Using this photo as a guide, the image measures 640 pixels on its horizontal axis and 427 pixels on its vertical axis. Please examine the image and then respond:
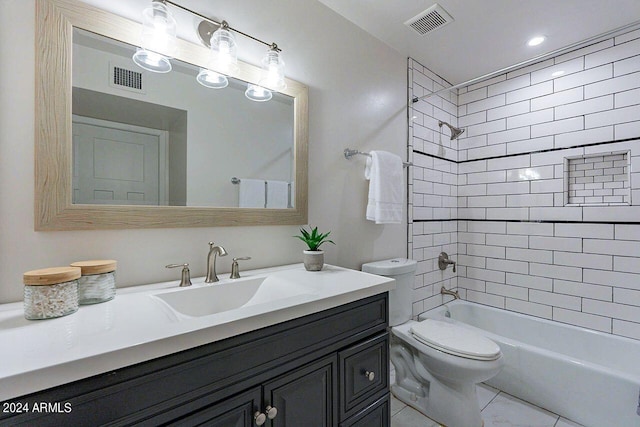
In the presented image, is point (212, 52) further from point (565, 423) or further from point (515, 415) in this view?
point (565, 423)

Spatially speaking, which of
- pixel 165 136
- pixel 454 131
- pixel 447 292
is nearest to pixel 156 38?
pixel 165 136

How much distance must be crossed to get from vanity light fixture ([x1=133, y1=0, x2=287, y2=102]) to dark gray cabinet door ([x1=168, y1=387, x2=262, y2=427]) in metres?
1.19

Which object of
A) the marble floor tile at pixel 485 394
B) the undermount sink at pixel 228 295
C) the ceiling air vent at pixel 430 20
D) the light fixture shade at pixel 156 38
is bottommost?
the marble floor tile at pixel 485 394

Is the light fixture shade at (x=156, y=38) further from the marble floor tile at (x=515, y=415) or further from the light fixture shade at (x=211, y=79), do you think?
the marble floor tile at (x=515, y=415)

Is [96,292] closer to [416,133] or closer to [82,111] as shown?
[82,111]

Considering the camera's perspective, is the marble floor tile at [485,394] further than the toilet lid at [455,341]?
Yes

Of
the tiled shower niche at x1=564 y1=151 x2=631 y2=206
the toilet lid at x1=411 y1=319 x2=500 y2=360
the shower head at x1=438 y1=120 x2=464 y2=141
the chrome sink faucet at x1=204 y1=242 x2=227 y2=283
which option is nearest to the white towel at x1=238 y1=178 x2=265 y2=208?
the chrome sink faucet at x1=204 y1=242 x2=227 y2=283

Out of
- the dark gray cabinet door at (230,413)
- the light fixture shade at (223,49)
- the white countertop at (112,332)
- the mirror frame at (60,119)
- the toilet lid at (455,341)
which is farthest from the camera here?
the toilet lid at (455,341)

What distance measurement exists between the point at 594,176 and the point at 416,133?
1.29m

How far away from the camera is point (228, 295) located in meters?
1.11

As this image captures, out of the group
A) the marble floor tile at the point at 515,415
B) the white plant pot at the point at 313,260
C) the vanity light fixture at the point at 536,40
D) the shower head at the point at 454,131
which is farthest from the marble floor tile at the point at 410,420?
the vanity light fixture at the point at 536,40

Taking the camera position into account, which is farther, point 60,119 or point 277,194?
point 277,194

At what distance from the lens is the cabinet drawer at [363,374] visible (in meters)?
0.99

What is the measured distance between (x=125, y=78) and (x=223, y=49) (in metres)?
0.40
